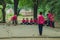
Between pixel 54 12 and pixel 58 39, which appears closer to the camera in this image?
pixel 54 12

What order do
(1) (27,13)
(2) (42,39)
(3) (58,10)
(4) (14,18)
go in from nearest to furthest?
(3) (58,10) < (2) (42,39) < (4) (14,18) < (1) (27,13)

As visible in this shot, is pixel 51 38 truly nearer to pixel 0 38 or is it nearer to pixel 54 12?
pixel 0 38

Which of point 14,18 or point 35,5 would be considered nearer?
point 14,18

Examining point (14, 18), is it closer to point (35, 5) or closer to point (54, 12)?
point (35, 5)

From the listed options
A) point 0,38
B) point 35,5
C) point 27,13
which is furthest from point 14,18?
point 27,13

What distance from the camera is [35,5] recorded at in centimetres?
3756

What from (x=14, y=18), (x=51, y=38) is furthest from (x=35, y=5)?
(x=51, y=38)

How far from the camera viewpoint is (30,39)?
50.5ft

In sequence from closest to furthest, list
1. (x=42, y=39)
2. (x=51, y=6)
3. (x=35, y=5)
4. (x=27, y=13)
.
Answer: (x=51, y=6), (x=42, y=39), (x=35, y=5), (x=27, y=13)

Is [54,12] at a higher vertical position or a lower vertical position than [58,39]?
higher

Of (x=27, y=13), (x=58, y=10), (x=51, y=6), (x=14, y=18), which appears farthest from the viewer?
(x=27, y=13)

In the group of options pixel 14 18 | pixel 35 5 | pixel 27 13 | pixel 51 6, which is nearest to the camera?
pixel 51 6

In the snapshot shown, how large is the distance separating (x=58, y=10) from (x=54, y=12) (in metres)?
0.16

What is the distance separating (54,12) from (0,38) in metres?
10.5
